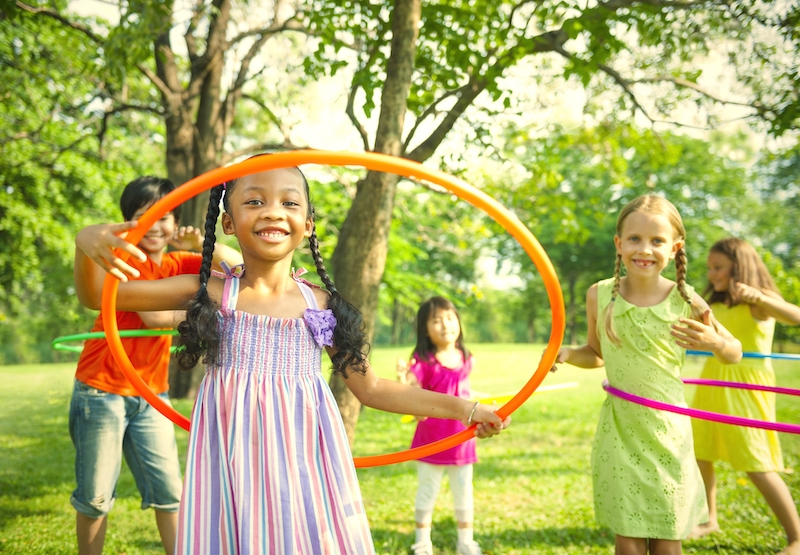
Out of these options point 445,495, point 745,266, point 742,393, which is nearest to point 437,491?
point 445,495

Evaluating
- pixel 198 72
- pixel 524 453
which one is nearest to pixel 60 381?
pixel 198 72

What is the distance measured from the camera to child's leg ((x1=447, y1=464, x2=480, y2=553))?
425 centimetres

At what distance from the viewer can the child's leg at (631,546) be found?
10.4 ft

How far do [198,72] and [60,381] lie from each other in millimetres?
5380

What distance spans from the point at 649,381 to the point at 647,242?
702 millimetres

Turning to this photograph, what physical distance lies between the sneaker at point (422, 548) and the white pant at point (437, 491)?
5.1 inches

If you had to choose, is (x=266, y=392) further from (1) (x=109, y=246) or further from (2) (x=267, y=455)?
(1) (x=109, y=246)

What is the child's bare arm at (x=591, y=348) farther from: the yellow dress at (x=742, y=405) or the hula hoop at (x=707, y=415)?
the yellow dress at (x=742, y=405)

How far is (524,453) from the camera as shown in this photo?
7.55 metres

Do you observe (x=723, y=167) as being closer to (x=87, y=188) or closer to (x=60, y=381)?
(x=87, y=188)

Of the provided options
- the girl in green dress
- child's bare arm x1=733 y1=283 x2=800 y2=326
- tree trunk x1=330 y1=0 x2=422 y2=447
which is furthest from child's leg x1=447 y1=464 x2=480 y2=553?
child's bare arm x1=733 y1=283 x2=800 y2=326

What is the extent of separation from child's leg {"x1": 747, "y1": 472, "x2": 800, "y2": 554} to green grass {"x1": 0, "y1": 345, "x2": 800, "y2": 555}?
0.20 meters

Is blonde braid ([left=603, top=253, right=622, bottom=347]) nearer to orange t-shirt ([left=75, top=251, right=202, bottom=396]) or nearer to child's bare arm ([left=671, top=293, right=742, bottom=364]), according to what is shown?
child's bare arm ([left=671, top=293, right=742, bottom=364])

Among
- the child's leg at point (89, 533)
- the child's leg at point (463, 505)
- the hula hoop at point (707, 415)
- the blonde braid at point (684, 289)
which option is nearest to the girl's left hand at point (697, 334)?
the blonde braid at point (684, 289)
